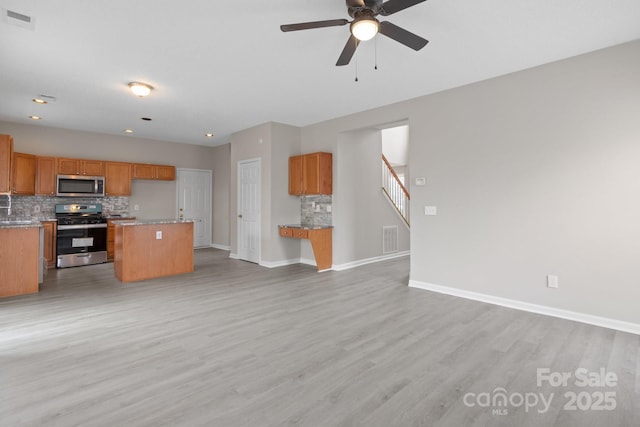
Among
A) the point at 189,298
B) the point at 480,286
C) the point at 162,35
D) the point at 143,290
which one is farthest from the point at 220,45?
the point at 480,286

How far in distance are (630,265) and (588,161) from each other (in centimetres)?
112

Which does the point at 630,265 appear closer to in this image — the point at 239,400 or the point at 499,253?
the point at 499,253

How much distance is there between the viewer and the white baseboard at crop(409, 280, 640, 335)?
3156 millimetres

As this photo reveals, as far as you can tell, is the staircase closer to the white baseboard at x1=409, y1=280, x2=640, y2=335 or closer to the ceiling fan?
the white baseboard at x1=409, y1=280, x2=640, y2=335

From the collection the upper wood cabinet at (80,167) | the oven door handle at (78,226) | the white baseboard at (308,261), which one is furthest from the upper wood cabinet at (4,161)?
the white baseboard at (308,261)

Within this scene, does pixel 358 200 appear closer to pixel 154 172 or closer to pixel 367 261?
pixel 367 261

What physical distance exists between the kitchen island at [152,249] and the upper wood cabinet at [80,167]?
8.10 feet

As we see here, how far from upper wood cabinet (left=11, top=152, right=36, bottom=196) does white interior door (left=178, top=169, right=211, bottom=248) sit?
2928 mm

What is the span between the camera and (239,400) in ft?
6.51

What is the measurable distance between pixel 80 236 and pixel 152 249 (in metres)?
2.44

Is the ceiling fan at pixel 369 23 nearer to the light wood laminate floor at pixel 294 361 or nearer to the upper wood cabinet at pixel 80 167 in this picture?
Result: the light wood laminate floor at pixel 294 361

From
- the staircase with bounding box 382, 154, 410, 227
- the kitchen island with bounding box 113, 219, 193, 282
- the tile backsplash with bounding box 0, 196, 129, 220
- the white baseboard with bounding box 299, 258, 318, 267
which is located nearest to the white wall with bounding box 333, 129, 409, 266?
the staircase with bounding box 382, 154, 410, 227

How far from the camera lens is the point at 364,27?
A: 239 cm

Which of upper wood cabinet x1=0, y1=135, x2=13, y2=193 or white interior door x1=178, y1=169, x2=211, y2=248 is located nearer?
upper wood cabinet x1=0, y1=135, x2=13, y2=193
